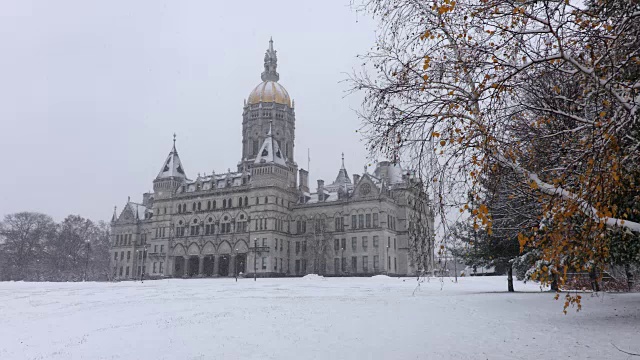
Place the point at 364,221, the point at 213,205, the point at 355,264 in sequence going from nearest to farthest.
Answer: the point at 364,221
the point at 355,264
the point at 213,205

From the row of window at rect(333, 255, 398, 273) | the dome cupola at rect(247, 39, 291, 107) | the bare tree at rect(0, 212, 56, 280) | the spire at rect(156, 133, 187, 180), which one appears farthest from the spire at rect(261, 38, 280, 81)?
the bare tree at rect(0, 212, 56, 280)

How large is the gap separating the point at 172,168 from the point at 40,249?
24.8 m

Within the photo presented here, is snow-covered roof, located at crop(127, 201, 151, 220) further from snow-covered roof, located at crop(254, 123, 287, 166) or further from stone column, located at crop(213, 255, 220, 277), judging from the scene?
snow-covered roof, located at crop(254, 123, 287, 166)

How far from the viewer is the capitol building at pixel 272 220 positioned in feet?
203

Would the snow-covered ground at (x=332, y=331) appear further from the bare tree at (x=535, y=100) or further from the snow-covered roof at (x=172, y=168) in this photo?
the snow-covered roof at (x=172, y=168)

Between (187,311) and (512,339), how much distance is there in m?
11.1

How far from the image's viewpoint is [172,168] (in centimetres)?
7644

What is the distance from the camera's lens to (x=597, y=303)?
714 inches

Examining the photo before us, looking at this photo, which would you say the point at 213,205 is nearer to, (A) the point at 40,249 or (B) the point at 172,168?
(B) the point at 172,168

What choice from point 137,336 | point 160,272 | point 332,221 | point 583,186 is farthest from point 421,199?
point 160,272

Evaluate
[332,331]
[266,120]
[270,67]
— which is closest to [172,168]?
[266,120]

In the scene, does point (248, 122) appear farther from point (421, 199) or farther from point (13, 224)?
point (421, 199)

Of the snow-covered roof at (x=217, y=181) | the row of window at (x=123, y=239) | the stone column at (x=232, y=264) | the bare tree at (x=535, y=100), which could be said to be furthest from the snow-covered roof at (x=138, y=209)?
the bare tree at (x=535, y=100)

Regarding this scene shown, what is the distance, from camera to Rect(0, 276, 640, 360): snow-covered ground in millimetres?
10492
